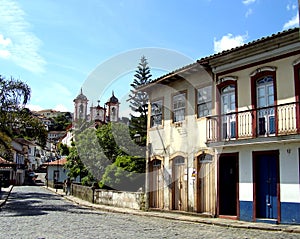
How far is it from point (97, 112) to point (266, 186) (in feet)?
106

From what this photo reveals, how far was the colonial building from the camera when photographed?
43.3 ft

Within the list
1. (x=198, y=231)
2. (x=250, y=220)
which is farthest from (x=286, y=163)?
(x=198, y=231)

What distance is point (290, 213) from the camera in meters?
13.0

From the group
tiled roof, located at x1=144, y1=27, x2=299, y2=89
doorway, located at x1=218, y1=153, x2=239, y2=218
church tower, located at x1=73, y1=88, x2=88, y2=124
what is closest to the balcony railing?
doorway, located at x1=218, y1=153, x2=239, y2=218

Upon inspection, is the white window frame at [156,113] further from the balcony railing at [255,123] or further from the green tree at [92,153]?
the green tree at [92,153]

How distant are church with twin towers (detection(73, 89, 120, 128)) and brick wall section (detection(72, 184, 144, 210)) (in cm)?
1130

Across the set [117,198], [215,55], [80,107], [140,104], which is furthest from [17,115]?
[80,107]

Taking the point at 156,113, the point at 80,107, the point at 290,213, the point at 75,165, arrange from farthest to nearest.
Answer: the point at 80,107, the point at 75,165, the point at 156,113, the point at 290,213

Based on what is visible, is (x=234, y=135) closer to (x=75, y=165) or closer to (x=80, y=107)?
(x=75, y=165)

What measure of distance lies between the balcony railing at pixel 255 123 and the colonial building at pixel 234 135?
3cm

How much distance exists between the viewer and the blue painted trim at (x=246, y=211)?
46.7ft

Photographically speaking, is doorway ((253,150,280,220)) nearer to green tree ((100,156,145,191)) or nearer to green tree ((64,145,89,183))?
green tree ((100,156,145,191))

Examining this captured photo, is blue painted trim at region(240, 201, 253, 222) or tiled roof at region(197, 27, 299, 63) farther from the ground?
tiled roof at region(197, 27, 299, 63)

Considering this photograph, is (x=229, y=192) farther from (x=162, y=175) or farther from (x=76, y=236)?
(x=76, y=236)
